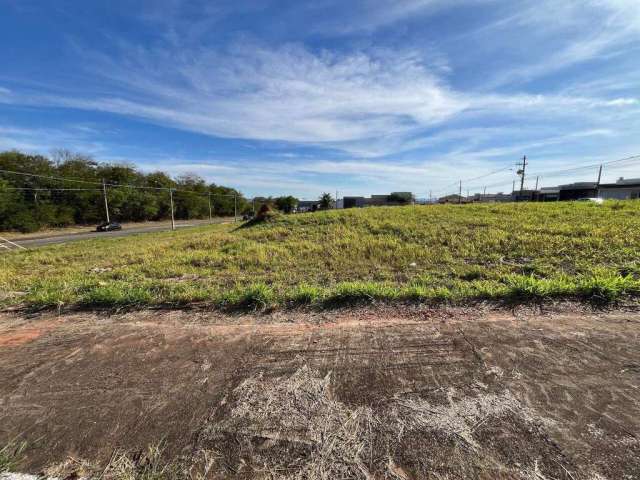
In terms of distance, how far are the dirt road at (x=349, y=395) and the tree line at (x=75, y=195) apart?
111 ft

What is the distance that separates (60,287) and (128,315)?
209cm

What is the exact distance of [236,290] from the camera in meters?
3.90

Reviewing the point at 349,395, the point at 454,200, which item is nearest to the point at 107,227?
the point at 349,395

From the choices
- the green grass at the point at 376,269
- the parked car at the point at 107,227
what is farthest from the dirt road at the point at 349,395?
the parked car at the point at 107,227

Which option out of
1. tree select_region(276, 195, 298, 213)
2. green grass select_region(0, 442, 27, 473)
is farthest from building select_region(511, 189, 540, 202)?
green grass select_region(0, 442, 27, 473)

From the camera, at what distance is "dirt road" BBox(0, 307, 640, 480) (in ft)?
4.80

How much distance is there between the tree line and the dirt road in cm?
3392

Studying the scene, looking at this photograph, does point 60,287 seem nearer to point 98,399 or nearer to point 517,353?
point 98,399

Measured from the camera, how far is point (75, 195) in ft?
104

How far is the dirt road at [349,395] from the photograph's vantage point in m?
1.46

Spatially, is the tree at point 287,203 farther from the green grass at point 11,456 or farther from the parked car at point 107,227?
the green grass at point 11,456

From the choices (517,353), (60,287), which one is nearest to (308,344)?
(517,353)

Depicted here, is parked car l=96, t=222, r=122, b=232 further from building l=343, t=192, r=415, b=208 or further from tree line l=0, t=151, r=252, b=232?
building l=343, t=192, r=415, b=208

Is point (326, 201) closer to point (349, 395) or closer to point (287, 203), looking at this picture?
point (287, 203)
